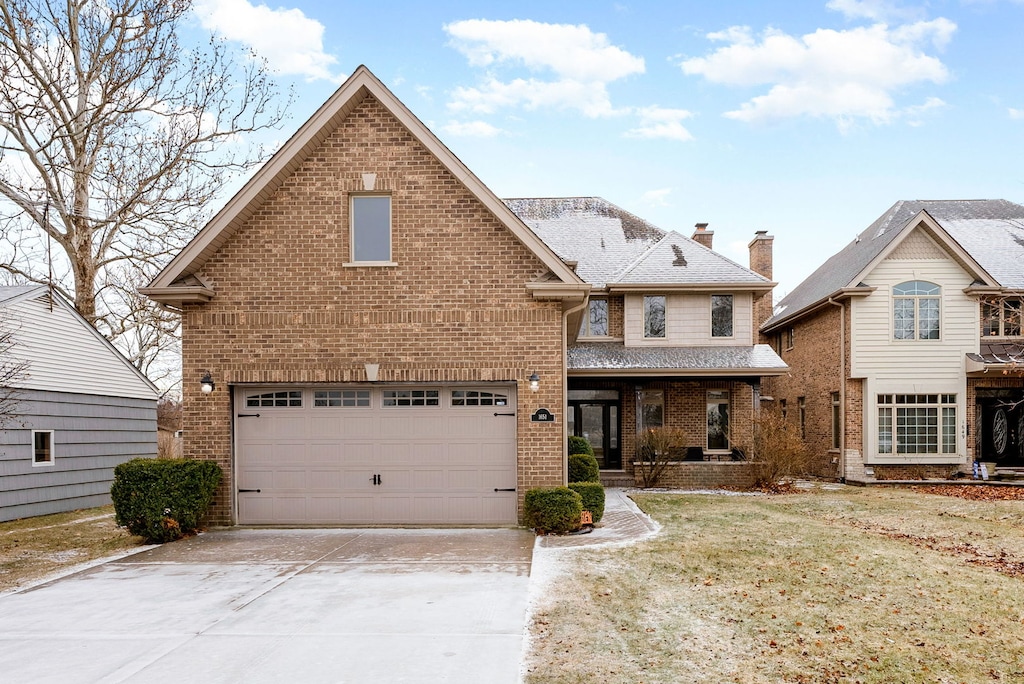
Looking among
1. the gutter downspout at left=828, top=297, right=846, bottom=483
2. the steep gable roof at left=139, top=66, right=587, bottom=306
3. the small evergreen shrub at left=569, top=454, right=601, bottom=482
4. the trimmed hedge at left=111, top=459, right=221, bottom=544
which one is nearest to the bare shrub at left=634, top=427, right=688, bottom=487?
the small evergreen shrub at left=569, top=454, right=601, bottom=482

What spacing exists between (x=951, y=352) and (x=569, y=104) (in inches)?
516

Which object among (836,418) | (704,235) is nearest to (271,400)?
(836,418)

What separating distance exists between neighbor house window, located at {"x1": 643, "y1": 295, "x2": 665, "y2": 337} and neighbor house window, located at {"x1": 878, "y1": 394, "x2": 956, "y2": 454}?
21.0 feet

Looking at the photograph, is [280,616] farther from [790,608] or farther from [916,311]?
[916,311]

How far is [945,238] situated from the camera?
801 inches

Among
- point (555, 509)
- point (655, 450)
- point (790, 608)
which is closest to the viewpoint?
point (790, 608)

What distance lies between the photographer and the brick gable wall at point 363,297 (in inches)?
480

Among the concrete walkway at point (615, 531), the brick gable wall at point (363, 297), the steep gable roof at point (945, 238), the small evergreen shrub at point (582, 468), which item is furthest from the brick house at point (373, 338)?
the steep gable roof at point (945, 238)

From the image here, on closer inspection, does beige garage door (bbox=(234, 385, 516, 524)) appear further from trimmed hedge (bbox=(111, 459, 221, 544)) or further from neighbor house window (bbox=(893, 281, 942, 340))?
neighbor house window (bbox=(893, 281, 942, 340))

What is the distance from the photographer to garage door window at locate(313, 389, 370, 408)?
40.9ft

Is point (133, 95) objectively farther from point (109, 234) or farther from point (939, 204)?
point (939, 204)

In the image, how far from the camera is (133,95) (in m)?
19.7

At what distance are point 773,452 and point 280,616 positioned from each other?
14.8 m

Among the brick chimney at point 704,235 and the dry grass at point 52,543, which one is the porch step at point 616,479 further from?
the dry grass at point 52,543
